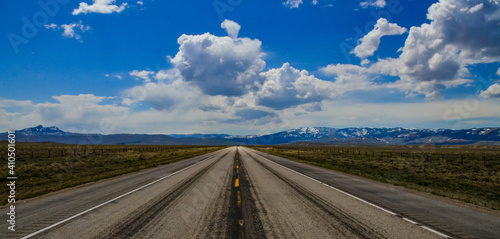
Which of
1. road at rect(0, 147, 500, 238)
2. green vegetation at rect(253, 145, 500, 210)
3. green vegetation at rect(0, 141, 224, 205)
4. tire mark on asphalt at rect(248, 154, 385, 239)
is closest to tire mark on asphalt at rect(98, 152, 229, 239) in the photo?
road at rect(0, 147, 500, 238)

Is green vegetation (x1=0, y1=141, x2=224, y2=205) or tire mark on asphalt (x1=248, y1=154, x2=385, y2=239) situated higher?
tire mark on asphalt (x1=248, y1=154, x2=385, y2=239)

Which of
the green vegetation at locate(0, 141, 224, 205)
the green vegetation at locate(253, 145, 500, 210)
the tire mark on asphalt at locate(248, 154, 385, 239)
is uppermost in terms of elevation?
the tire mark on asphalt at locate(248, 154, 385, 239)

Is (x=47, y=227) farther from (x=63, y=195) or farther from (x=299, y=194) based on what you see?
(x=299, y=194)

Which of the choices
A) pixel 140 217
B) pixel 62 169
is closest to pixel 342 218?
pixel 140 217

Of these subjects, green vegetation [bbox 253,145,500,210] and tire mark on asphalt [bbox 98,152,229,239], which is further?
green vegetation [bbox 253,145,500,210]

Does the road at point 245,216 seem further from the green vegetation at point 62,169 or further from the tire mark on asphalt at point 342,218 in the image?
the green vegetation at point 62,169

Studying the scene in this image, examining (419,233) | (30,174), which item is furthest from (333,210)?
(30,174)

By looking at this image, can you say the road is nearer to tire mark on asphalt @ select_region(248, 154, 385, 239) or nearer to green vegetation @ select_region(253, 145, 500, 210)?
tire mark on asphalt @ select_region(248, 154, 385, 239)

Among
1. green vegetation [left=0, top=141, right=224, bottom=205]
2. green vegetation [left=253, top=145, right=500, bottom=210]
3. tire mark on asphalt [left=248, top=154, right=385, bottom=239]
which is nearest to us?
tire mark on asphalt [left=248, top=154, right=385, bottom=239]

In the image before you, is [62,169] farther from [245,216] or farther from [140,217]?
[245,216]

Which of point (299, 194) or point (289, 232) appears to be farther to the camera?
point (299, 194)

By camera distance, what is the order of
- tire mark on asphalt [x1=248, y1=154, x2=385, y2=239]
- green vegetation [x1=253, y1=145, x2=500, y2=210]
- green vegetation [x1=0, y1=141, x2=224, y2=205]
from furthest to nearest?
green vegetation [x1=0, y1=141, x2=224, y2=205]
green vegetation [x1=253, y1=145, x2=500, y2=210]
tire mark on asphalt [x1=248, y1=154, x2=385, y2=239]

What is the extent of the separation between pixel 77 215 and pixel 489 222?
11013 millimetres

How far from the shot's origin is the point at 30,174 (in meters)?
18.8
